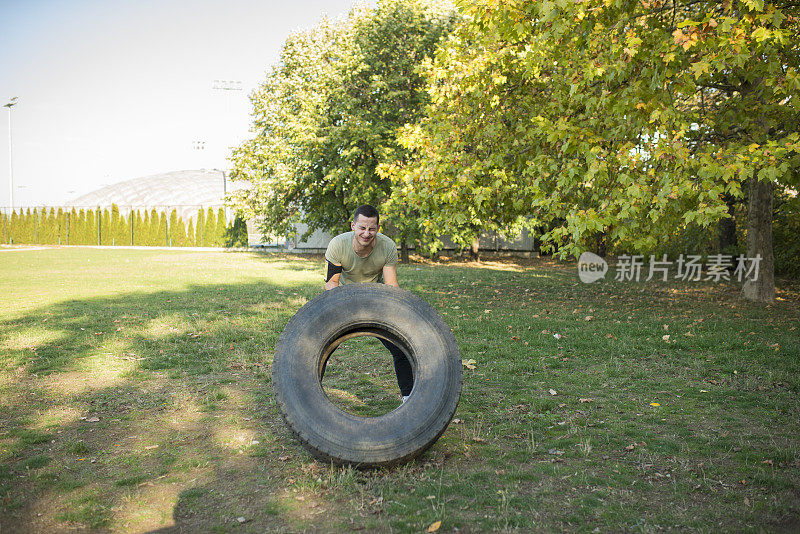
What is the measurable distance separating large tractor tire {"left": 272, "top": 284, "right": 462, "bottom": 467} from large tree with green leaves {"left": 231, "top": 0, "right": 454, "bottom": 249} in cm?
1671

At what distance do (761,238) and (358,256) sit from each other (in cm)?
1177

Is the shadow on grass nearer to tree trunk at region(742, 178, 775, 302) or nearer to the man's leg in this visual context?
the man's leg

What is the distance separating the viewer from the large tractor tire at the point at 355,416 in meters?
3.81

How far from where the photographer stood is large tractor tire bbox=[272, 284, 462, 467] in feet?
12.5

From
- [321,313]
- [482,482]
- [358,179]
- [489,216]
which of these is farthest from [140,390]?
[358,179]

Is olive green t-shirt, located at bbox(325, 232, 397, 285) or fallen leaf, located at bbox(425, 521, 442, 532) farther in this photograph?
olive green t-shirt, located at bbox(325, 232, 397, 285)

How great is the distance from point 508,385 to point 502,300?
22.8ft

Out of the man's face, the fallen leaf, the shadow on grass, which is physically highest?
the man's face

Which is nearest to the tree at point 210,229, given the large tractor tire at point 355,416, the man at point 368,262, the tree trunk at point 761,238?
the tree trunk at point 761,238

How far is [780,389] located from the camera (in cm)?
592

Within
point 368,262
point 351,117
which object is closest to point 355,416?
point 368,262

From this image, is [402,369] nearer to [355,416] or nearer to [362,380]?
[355,416]

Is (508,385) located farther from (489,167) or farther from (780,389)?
(489,167)

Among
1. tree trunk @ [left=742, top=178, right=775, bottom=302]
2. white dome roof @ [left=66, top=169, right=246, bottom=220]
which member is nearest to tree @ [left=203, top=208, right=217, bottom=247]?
white dome roof @ [left=66, top=169, right=246, bottom=220]
